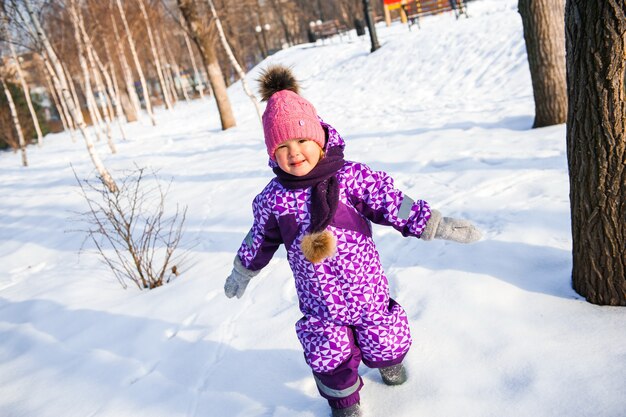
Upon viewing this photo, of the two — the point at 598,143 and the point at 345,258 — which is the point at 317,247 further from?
the point at 598,143

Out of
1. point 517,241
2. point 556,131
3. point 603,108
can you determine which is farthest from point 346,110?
point 603,108

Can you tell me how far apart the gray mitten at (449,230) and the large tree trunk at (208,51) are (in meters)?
10.1

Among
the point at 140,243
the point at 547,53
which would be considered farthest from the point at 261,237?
the point at 547,53

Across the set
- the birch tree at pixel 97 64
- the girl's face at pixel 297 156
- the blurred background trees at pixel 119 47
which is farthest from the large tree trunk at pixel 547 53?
the birch tree at pixel 97 64

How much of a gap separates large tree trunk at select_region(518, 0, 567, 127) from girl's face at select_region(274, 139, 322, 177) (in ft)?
14.4

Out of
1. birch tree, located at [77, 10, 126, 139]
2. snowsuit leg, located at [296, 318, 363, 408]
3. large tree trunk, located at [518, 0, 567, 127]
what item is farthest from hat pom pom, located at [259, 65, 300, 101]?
birch tree, located at [77, 10, 126, 139]

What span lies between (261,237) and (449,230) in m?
0.77

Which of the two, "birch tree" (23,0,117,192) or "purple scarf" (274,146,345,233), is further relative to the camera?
"birch tree" (23,0,117,192)

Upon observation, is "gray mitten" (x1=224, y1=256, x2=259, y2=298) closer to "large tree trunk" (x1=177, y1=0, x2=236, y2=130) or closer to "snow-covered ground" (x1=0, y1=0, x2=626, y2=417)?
"snow-covered ground" (x1=0, y1=0, x2=626, y2=417)

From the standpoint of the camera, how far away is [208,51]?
34.5 feet

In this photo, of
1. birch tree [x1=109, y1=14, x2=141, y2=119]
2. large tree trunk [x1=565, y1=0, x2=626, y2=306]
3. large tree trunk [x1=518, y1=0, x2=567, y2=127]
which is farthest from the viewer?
birch tree [x1=109, y1=14, x2=141, y2=119]

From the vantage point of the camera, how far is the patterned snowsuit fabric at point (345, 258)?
1579mm

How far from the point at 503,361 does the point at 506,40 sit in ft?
33.3

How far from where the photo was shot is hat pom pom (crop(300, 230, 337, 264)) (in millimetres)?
1434
